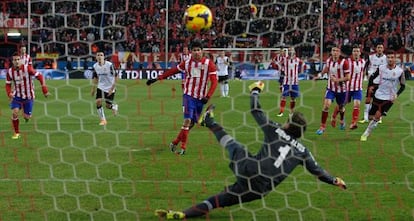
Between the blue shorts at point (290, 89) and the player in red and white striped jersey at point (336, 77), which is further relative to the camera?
the blue shorts at point (290, 89)

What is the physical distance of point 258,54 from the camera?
2553cm

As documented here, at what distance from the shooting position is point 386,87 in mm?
14711

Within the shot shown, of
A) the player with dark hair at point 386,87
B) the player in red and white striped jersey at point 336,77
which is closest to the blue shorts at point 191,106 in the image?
the player with dark hair at point 386,87

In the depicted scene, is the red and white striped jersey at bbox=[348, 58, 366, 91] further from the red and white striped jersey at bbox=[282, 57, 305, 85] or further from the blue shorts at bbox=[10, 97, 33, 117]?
the blue shorts at bbox=[10, 97, 33, 117]

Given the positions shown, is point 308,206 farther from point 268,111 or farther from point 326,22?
point 268,111

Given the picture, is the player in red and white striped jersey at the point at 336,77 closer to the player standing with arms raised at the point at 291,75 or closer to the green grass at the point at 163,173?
the green grass at the point at 163,173

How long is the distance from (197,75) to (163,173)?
98.8 inches

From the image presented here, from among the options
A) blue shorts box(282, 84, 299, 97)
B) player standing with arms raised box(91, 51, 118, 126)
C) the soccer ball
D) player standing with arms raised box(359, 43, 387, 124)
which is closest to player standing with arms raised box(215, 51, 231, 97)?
blue shorts box(282, 84, 299, 97)

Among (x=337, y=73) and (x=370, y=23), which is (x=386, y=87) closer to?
(x=337, y=73)

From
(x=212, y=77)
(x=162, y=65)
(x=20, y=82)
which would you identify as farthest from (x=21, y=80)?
(x=162, y=65)

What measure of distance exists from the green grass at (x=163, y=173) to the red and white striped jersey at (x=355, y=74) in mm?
966

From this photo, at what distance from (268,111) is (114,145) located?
24.6 feet

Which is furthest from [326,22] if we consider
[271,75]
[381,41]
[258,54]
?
[271,75]

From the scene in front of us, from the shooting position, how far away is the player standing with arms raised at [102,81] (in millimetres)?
17078
